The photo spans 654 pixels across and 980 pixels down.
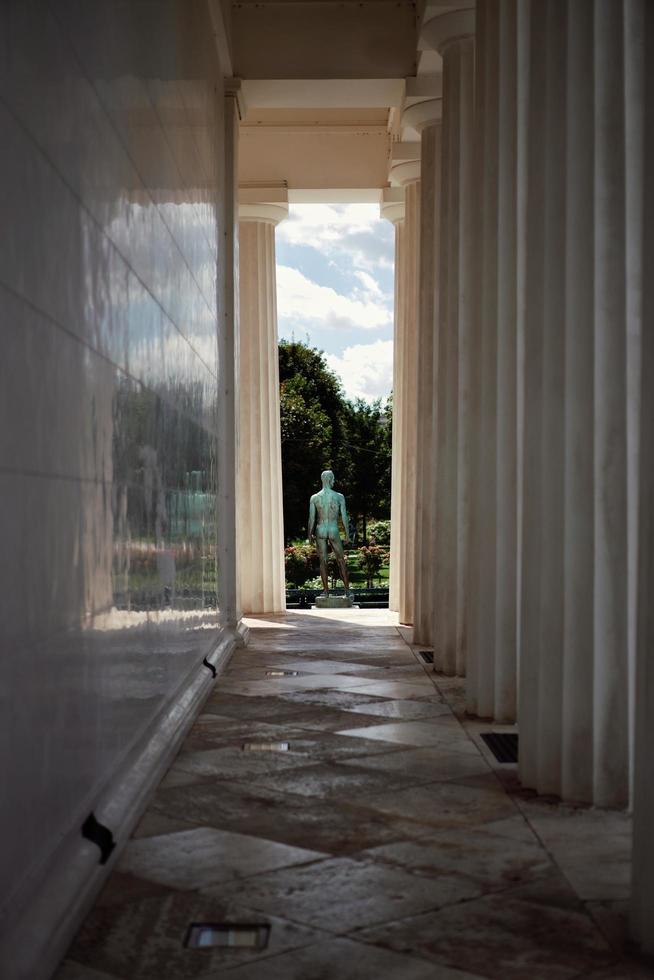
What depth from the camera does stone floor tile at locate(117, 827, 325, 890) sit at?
432 cm

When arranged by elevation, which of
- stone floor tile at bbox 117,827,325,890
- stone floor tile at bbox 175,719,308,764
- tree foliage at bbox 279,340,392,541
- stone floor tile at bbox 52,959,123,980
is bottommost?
stone floor tile at bbox 175,719,308,764

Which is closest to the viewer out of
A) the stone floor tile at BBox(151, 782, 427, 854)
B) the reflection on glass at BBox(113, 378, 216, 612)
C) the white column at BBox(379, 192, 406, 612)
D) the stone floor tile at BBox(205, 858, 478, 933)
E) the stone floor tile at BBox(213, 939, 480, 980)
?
the stone floor tile at BBox(213, 939, 480, 980)

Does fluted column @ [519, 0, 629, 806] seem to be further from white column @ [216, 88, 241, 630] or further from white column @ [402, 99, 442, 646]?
white column @ [216, 88, 241, 630]

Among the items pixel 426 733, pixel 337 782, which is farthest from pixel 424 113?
pixel 337 782

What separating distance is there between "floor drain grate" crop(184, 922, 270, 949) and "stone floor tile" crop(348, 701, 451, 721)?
4.06 meters

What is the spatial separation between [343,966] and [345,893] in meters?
0.68

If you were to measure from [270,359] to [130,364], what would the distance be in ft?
37.3

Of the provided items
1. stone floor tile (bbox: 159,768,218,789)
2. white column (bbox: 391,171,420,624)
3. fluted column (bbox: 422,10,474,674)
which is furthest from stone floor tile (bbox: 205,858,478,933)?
white column (bbox: 391,171,420,624)

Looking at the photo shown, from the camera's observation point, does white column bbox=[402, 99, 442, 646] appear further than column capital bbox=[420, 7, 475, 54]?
Yes

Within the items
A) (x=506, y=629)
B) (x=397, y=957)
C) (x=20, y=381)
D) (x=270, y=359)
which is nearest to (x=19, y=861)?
(x=397, y=957)

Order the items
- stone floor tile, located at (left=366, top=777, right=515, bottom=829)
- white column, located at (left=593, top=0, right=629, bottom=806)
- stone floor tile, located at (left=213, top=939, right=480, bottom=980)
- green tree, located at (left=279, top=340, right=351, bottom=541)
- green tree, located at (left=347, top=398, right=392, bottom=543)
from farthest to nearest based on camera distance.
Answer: green tree, located at (left=347, top=398, right=392, bottom=543), green tree, located at (left=279, top=340, right=351, bottom=541), white column, located at (left=593, top=0, right=629, bottom=806), stone floor tile, located at (left=366, top=777, right=515, bottom=829), stone floor tile, located at (left=213, top=939, right=480, bottom=980)

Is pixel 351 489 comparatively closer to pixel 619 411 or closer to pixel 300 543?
pixel 300 543

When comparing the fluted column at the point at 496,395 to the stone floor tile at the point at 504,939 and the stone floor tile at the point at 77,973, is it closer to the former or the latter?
the stone floor tile at the point at 504,939

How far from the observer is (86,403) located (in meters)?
4.58
